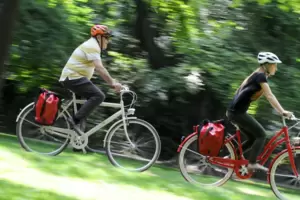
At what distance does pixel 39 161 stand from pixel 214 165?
236cm

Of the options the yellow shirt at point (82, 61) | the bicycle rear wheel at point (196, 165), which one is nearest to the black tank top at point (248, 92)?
the bicycle rear wheel at point (196, 165)

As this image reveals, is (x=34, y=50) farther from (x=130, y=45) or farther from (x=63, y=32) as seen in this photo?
(x=130, y=45)

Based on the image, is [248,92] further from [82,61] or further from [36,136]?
[36,136]

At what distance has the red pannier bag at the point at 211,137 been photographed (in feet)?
22.0

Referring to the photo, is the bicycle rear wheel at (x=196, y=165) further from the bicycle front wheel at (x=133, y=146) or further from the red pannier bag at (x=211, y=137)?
the bicycle front wheel at (x=133, y=146)

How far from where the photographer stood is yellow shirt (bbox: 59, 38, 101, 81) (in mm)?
7277

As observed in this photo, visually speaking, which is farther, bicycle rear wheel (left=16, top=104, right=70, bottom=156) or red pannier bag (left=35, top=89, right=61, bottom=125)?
bicycle rear wheel (left=16, top=104, right=70, bottom=156)

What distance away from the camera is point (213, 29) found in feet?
32.4

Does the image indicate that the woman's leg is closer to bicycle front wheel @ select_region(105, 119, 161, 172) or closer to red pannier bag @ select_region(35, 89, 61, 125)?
bicycle front wheel @ select_region(105, 119, 161, 172)

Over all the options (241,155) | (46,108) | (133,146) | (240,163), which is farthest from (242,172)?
(46,108)

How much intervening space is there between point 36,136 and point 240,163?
10.2 ft

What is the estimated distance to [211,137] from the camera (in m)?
6.69

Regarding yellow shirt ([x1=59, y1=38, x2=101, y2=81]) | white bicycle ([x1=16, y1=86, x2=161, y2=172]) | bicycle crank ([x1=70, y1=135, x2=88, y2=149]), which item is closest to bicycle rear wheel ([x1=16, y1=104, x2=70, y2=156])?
white bicycle ([x1=16, y1=86, x2=161, y2=172])

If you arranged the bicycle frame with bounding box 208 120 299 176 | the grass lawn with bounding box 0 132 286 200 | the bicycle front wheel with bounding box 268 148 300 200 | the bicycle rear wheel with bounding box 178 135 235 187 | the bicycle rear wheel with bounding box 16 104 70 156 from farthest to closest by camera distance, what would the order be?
1. the bicycle rear wheel with bounding box 16 104 70 156
2. the bicycle rear wheel with bounding box 178 135 235 187
3. the bicycle frame with bounding box 208 120 299 176
4. the bicycle front wheel with bounding box 268 148 300 200
5. the grass lawn with bounding box 0 132 286 200
